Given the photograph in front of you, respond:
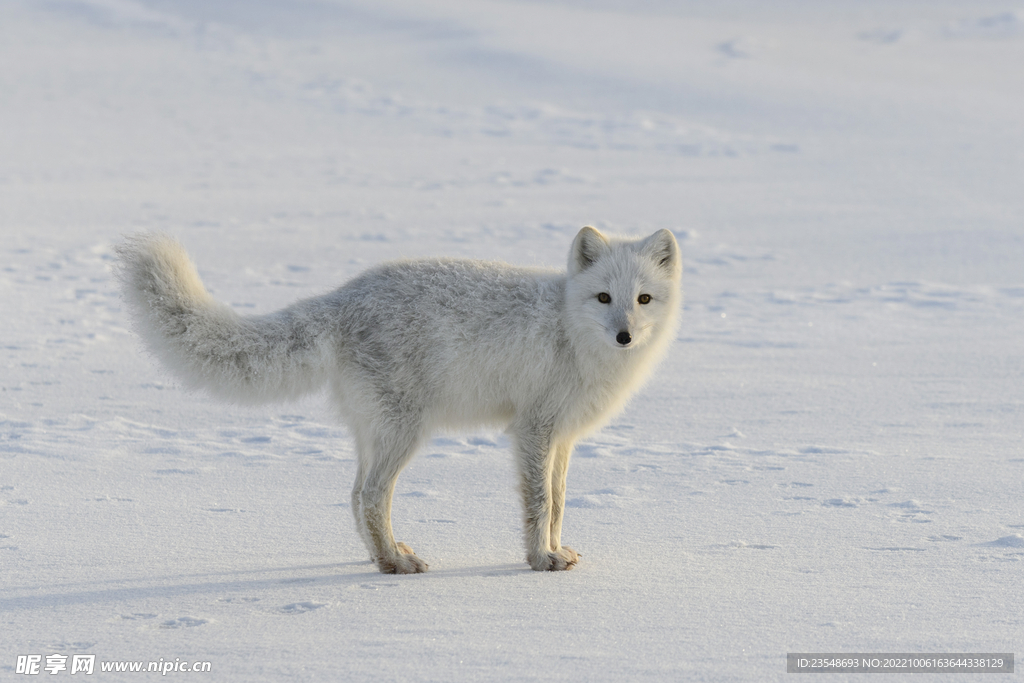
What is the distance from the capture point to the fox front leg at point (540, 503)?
415 cm

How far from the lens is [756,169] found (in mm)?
14086

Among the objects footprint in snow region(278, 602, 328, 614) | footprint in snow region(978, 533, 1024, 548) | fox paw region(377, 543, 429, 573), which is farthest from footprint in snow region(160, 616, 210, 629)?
footprint in snow region(978, 533, 1024, 548)

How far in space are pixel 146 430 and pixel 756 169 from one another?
1023cm

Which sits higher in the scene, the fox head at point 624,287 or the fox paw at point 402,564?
the fox head at point 624,287

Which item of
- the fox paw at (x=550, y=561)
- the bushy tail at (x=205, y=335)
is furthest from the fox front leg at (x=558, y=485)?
the bushy tail at (x=205, y=335)

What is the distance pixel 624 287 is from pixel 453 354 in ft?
2.42

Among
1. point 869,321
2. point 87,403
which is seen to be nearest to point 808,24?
point 869,321

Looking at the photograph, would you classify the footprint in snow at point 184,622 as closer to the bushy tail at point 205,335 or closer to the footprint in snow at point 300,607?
the footprint in snow at point 300,607

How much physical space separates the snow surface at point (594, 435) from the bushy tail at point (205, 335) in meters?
0.40

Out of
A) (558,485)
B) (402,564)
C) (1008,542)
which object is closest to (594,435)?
(558,485)

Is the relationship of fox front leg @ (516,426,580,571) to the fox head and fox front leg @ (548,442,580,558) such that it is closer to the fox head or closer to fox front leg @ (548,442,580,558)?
fox front leg @ (548,442,580,558)

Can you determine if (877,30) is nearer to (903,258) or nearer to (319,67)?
(319,67)

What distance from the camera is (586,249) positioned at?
4430 mm

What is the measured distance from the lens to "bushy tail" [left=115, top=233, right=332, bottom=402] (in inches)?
152
